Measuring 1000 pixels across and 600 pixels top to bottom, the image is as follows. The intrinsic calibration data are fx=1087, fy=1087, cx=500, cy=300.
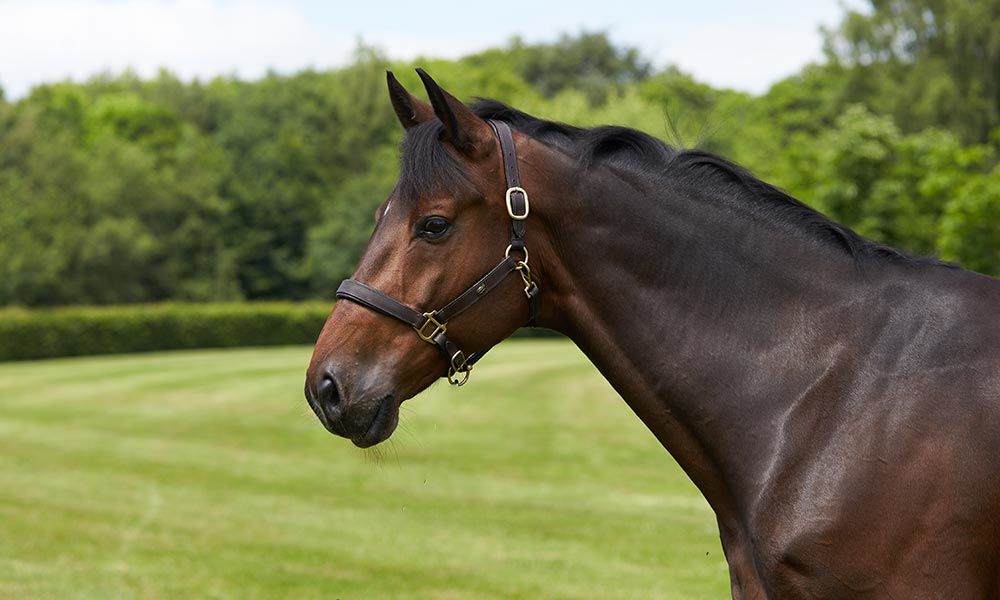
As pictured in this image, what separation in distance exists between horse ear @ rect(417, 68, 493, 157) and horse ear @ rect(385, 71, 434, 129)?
4.9 inches

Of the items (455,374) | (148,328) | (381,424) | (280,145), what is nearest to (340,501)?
(455,374)

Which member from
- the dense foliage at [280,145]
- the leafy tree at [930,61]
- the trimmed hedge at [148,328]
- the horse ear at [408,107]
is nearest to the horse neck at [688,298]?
the horse ear at [408,107]

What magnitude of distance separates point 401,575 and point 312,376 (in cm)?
639

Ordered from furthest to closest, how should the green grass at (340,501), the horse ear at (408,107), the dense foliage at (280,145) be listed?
the dense foliage at (280,145)
the green grass at (340,501)
the horse ear at (408,107)

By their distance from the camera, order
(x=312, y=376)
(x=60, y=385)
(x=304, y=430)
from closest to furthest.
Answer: (x=312, y=376)
(x=304, y=430)
(x=60, y=385)

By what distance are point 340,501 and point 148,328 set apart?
96.1 ft

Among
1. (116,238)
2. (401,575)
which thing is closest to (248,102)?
(116,238)

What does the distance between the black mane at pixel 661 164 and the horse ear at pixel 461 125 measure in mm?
54

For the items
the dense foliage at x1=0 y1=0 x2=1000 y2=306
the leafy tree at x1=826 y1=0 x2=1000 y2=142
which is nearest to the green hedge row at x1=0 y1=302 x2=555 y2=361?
the dense foliage at x1=0 y1=0 x2=1000 y2=306

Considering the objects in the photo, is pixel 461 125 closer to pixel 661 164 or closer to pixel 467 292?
pixel 467 292

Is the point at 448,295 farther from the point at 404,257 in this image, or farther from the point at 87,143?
the point at 87,143

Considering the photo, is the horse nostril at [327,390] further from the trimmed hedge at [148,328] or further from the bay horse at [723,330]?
the trimmed hedge at [148,328]

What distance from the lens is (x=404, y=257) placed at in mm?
3283

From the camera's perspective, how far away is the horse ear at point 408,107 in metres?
3.45
